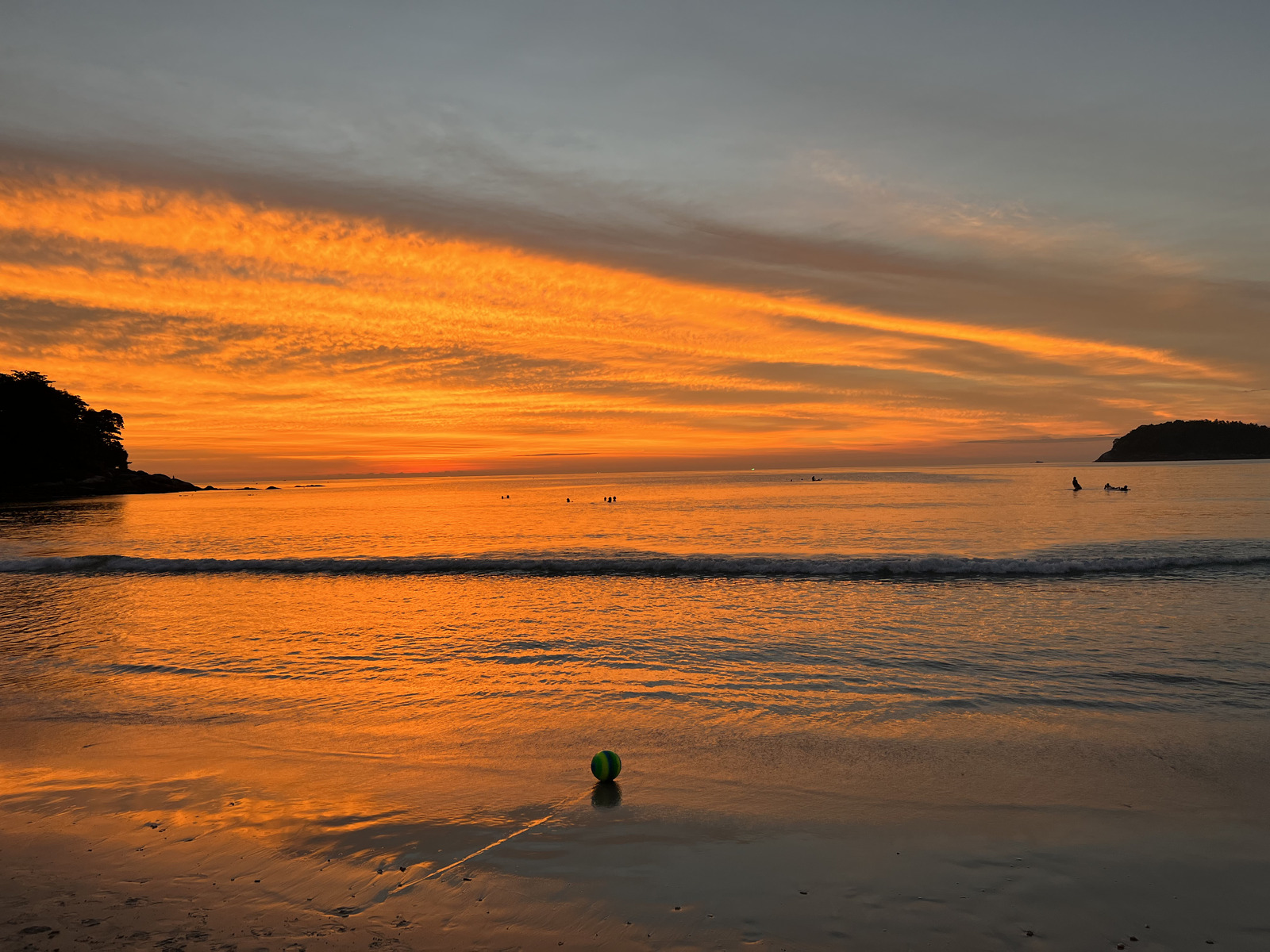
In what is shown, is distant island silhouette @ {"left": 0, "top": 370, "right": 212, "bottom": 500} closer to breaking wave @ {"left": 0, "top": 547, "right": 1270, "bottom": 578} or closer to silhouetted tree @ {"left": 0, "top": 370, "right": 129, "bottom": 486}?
silhouetted tree @ {"left": 0, "top": 370, "right": 129, "bottom": 486}

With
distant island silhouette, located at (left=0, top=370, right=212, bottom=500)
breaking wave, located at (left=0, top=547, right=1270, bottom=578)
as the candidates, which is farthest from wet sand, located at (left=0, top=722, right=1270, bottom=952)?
distant island silhouette, located at (left=0, top=370, right=212, bottom=500)

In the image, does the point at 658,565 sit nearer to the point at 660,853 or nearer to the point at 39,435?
the point at 660,853

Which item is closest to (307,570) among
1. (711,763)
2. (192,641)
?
(192,641)

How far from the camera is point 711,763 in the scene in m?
7.22

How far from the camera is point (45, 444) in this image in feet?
322

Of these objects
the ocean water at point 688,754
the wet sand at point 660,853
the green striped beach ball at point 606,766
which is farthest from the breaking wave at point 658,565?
the green striped beach ball at point 606,766

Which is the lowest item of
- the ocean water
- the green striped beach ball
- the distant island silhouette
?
the ocean water

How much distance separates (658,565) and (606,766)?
18377 millimetres

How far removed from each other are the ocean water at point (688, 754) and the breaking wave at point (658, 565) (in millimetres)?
1983

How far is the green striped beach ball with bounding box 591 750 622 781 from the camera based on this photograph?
263 inches

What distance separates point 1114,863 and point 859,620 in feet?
32.2

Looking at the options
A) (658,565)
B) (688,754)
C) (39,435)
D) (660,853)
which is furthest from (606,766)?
(39,435)

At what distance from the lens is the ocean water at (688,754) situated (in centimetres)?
467

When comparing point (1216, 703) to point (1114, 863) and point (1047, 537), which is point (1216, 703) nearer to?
point (1114, 863)
